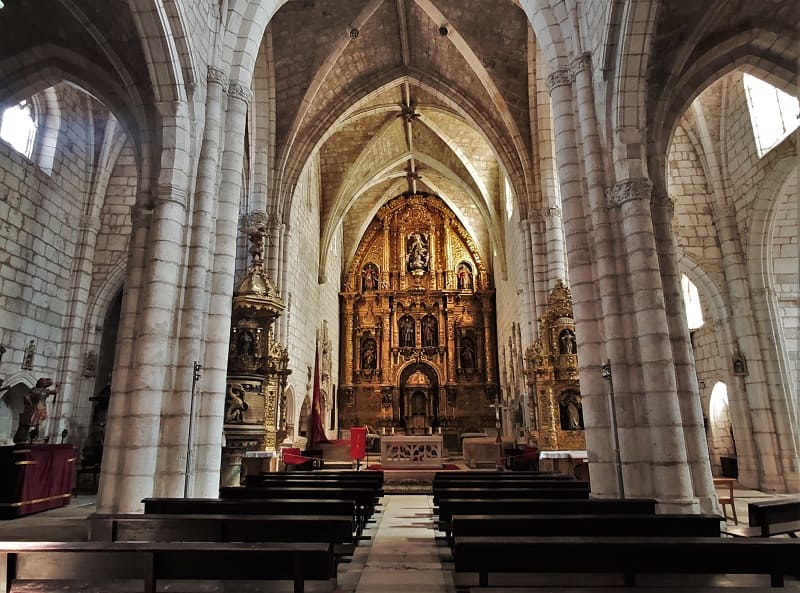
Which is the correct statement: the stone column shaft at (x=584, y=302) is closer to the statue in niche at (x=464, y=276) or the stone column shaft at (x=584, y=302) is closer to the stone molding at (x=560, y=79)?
the stone molding at (x=560, y=79)

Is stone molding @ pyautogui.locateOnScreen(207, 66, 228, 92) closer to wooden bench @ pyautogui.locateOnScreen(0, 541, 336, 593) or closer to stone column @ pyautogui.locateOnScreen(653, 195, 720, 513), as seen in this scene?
stone column @ pyautogui.locateOnScreen(653, 195, 720, 513)

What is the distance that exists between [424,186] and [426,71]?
11.1 m

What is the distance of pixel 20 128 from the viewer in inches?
495

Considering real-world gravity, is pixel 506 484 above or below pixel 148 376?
below

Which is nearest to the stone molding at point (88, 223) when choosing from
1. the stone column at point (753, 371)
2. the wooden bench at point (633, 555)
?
the wooden bench at point (633, 555)

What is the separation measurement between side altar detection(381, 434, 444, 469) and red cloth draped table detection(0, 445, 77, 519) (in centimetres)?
691

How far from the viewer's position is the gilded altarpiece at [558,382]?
42.9 feet

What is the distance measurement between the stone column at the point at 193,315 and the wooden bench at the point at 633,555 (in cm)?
557

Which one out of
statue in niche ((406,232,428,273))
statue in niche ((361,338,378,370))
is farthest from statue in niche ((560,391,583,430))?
statue in niche ((406,232,428,273))

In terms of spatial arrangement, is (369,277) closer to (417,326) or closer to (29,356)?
(417,326)

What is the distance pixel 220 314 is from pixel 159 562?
582cm

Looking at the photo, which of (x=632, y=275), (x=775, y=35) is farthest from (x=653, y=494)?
(x=775, y=35)

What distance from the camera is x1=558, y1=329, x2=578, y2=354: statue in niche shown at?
13.5 m

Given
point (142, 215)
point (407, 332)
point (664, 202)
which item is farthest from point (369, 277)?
point (664, 202)
